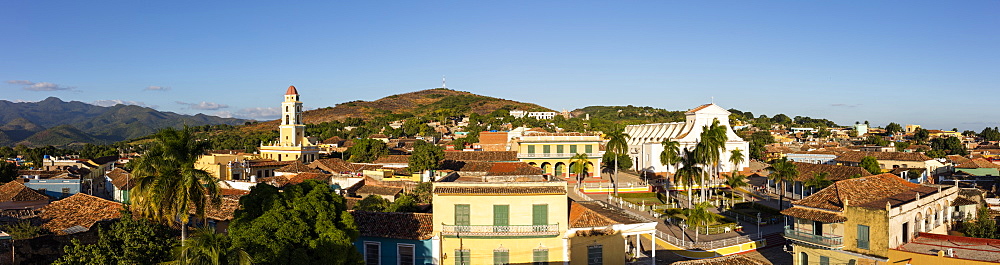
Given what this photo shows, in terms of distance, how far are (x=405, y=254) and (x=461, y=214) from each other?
2291 mm

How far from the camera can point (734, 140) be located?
6328 centimetres

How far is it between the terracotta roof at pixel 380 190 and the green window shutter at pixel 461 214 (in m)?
15.9

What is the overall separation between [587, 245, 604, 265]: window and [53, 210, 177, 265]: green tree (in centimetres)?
1255

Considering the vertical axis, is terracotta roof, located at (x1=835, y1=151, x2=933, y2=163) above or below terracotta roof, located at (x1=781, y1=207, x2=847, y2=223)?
above

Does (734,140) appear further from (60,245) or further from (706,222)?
(60,245)

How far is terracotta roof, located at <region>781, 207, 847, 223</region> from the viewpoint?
2223cm

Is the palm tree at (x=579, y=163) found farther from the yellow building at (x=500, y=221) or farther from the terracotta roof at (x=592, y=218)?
the yellow building at (x=500, y=221)

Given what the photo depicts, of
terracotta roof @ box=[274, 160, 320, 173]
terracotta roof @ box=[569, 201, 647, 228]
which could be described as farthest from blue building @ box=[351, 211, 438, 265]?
terracotta roof @ box=[274, 160, 320, 173]

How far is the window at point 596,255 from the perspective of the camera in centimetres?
2119

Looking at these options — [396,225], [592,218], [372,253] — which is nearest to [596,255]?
[592,218]

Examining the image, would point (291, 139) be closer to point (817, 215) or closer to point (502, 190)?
point (502, 190)

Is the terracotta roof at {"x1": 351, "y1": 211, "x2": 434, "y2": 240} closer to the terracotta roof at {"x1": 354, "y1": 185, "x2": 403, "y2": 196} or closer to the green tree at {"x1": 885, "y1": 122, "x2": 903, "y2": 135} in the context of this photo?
the terracotta roof at {"x1": 354, "y1": 185, "x2": 403, "y2": 196}

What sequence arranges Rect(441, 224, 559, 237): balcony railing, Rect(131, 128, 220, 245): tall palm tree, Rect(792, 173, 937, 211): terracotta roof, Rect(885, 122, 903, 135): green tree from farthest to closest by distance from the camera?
Rect(885, 122, 903, 135): green tree < Rect(792, 173, 937, 211): terracotta roof < Rect(441, 224, 559, 237): balcony railing < Rect(131, 128, 220, 245): tall palm tree

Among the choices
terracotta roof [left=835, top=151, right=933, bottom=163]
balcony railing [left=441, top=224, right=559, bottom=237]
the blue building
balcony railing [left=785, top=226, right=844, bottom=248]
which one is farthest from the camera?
terracotta roof [left=835, top=151, right=933, bottom=163]
